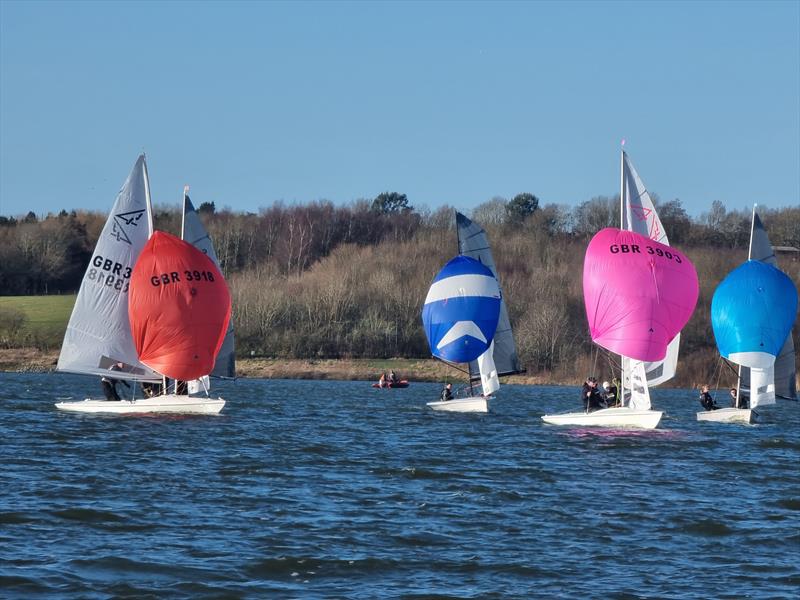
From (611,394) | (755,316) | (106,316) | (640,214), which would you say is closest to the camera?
(106,316)

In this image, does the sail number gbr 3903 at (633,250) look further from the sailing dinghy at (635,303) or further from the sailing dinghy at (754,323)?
the sailing dinghy at (754,323)

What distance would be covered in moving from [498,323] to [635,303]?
13.4m

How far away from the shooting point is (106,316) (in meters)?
41.3

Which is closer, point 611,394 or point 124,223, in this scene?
point 124,223

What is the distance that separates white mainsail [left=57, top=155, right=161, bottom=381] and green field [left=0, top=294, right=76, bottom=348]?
216 ft

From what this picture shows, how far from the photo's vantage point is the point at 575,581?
18.1m

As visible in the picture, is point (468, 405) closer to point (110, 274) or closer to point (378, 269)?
point (110, 274)

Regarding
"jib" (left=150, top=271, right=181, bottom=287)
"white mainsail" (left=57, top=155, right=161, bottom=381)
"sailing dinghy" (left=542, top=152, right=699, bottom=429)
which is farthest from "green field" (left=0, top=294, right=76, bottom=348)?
"sailing dinghy" (left=542, top=152, right=699, bottom=429)

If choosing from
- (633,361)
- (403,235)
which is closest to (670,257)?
(633,361)

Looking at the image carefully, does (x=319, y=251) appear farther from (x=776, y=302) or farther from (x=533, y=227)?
(x=776, y=302)

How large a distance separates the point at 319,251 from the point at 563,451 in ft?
373

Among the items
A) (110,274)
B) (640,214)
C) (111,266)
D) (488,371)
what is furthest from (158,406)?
(640,214)

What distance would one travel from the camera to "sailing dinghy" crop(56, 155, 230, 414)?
1578 inches

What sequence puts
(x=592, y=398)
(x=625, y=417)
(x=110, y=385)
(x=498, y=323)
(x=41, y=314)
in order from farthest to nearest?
(x=41, y=314)
(x=498, y=323)
(x=592, y=398)
(x=110, y=385)
(x=625, y=417)
